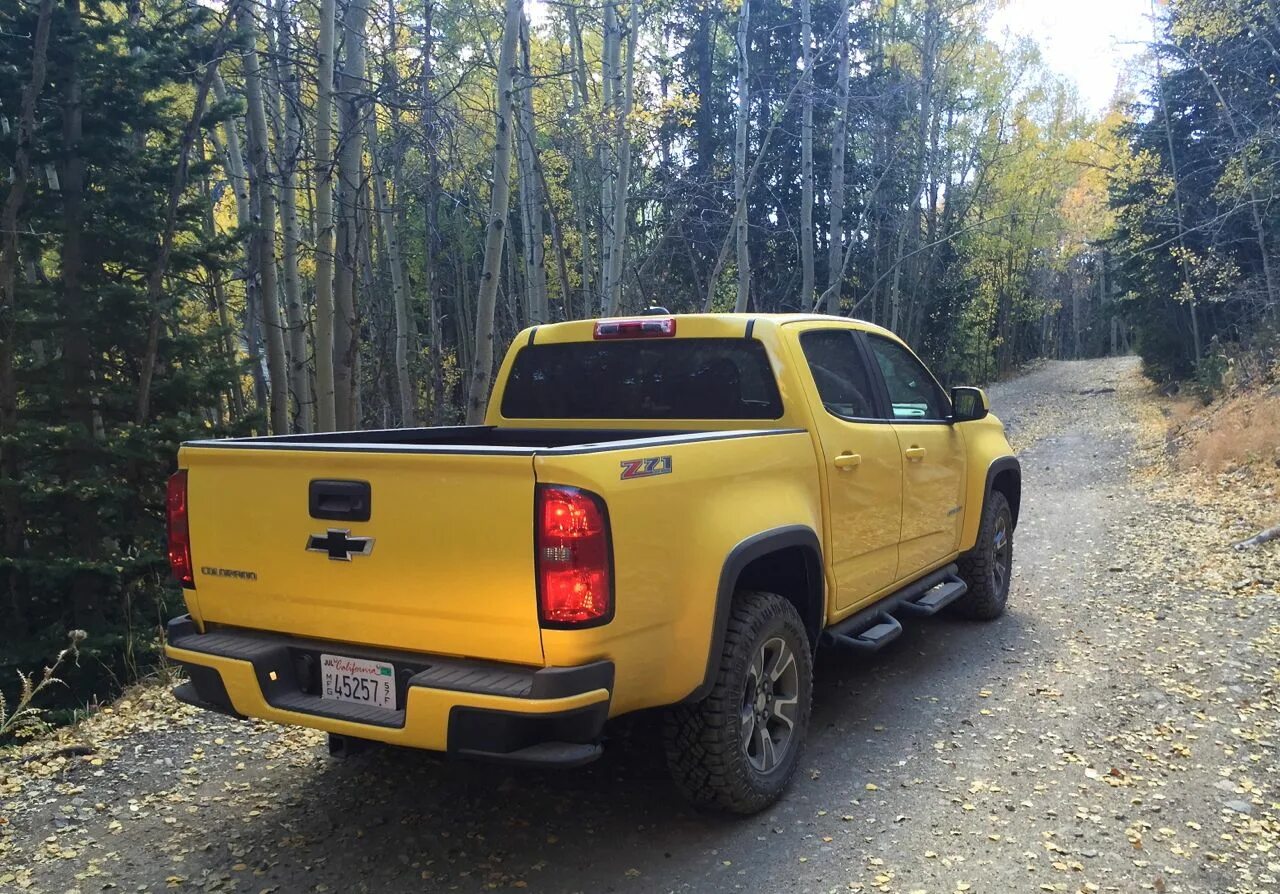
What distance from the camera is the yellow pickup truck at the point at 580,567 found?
9.02ft

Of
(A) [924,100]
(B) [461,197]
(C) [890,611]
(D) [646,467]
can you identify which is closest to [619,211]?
(B) [461,197]

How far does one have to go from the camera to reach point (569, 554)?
2727mm

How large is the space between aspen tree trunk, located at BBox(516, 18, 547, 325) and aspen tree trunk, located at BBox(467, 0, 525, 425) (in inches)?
89.2

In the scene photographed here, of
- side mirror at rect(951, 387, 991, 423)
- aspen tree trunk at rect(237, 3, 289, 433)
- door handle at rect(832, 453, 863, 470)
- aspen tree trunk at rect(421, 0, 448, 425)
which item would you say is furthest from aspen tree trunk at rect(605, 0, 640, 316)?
door handle at rect(832, 453, 863, 470)

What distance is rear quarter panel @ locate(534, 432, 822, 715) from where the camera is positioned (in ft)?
9.09

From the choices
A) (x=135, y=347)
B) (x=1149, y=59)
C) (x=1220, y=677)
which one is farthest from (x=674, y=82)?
(x=1220, y=677)

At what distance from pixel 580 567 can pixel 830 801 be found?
1.71 meters

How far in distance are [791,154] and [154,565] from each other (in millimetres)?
19388

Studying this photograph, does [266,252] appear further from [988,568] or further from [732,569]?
[732,569]

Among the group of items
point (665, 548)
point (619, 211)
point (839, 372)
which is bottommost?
point (665, 548)

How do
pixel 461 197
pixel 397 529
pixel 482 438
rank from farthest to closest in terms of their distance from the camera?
pixel 461 197 < pixel 482 438 < pixel 397 529

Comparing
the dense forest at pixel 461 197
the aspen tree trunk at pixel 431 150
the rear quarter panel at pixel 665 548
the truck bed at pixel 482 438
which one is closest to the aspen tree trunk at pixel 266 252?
the dense forest at pixel 461 197

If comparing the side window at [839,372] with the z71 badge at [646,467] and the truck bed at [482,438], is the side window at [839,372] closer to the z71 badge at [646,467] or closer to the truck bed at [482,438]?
the truck bed at [482,438]

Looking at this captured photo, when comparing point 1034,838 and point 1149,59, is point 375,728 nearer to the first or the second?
point 1034,838
